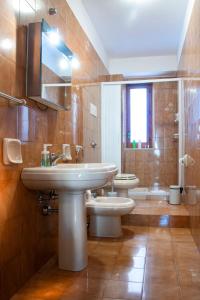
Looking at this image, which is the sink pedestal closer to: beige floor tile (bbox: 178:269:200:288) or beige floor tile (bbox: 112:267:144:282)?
beige floor tile (bbox: 112:267:144:282)

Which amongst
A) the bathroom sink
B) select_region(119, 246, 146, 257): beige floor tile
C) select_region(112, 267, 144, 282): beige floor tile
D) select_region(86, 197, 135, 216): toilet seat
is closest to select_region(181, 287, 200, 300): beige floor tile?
select_region(112, 267, 144, 282): beige floor tile

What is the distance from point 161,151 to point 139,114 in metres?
0.76

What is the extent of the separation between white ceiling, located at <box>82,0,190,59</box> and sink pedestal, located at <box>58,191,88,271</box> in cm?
216

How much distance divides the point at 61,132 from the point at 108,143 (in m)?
1.72

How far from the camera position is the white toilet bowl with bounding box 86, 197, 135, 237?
250 centimetres

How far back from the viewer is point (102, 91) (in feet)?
13.0

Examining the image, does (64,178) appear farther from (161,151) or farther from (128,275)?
(161,151)

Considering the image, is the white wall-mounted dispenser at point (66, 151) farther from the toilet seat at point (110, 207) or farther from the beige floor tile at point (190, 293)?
the beige floor tile at point (190, 293)

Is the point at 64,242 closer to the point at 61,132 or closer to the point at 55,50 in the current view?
the point at 61,132

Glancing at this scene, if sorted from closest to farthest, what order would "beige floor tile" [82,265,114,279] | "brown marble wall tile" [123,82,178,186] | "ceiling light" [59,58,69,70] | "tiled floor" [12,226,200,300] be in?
1. "tiled floor" [12,226,200,300]
2. "beige floor tile" [82,265,114,279]
3. "ceiling light" [59,58,69,70]
4. "brown marble wall tile" [123,82,178,186]

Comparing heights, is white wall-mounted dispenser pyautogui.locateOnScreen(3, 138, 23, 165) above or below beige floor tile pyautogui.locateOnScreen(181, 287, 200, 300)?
above

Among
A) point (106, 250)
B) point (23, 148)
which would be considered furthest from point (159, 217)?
point (23, 148)

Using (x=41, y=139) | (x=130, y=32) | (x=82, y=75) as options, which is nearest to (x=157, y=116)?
(x=130, y=32)

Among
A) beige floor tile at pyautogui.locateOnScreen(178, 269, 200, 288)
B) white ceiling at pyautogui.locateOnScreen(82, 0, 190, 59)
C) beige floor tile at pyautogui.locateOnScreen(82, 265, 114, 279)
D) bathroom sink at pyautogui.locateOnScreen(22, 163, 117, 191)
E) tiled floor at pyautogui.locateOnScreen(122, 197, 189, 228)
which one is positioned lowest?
beige floor tile at pyautogui.locateOnScreen(178, 269, 200, 288)
